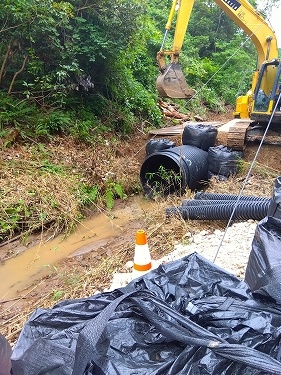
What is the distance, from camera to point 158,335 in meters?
1.28

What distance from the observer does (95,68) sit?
26.3 feet

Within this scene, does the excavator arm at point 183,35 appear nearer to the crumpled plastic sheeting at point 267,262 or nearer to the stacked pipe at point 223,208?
the stacked pipe at point 223,208

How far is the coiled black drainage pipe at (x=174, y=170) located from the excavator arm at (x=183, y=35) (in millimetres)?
1431

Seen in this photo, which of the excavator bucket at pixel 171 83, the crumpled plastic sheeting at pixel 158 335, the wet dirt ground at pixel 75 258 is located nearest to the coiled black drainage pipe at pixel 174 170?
the wet dirt ground at pixel 75 258

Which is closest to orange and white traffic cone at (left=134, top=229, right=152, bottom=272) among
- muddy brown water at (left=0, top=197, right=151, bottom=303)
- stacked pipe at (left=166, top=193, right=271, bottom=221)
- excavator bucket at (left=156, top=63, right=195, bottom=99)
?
stacked pipe at (left=166, top=193, right=271, bottom=221)

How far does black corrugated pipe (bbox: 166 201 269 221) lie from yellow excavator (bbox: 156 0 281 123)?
3646 mm

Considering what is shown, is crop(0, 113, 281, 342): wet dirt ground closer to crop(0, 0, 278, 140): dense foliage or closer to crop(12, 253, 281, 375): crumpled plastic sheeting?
crop(12, 253, 281, 375): crumpled plastic sheeting

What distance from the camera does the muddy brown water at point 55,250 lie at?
13.1 ft

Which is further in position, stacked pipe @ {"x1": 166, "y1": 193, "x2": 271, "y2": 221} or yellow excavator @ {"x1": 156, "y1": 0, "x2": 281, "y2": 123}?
yellow excavator @ {"x1": 156, "y1": 0, "x2": 281, "y2": 123}

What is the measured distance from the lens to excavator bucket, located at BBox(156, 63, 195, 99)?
705cm

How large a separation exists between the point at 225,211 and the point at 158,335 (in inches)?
109

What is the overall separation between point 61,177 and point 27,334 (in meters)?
4.63

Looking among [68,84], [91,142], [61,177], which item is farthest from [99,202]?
[68,84]

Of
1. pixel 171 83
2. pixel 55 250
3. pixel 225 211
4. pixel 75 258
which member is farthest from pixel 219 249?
pixel 171 83
